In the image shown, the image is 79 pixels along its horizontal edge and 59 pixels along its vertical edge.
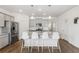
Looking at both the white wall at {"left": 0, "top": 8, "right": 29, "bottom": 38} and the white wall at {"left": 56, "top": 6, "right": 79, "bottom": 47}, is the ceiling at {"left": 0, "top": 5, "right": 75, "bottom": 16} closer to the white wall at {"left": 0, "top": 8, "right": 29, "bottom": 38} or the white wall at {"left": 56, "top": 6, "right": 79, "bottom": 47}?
the white wall at {"left": 56, "top": 6, "right": 79, "bottom": 47}

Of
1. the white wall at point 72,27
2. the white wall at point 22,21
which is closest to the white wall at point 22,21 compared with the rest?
the white wall at point 22,21

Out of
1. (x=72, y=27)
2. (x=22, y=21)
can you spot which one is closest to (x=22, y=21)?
(x=22, y=21)

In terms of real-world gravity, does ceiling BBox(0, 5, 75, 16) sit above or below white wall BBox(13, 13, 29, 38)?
above

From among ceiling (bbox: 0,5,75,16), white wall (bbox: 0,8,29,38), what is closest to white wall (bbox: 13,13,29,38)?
white wall (bbox: 0,8,29,38)

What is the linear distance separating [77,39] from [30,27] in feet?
21.5

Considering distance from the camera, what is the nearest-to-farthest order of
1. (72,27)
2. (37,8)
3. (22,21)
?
(37,8) < (72,27) < (22,21)

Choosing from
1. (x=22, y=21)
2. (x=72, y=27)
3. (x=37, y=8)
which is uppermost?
(x=37, y=8)

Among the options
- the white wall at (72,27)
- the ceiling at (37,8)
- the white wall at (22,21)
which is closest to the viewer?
the ceiling at (37,8)

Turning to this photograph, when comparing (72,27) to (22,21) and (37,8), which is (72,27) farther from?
(22,21)

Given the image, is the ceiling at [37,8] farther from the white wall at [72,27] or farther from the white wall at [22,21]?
the white wall at [22,21]

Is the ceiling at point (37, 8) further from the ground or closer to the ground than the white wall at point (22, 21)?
further from the ground
